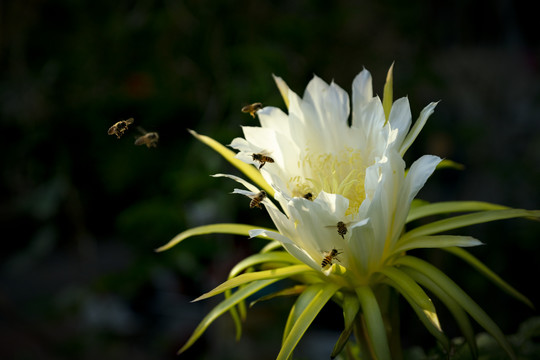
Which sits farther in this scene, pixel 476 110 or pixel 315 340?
pixel 476 110

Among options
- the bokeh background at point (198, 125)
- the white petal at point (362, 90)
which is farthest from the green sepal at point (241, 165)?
the bokeh background at point (198, 125)

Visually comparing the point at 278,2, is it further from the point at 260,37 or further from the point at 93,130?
the point at 93,130

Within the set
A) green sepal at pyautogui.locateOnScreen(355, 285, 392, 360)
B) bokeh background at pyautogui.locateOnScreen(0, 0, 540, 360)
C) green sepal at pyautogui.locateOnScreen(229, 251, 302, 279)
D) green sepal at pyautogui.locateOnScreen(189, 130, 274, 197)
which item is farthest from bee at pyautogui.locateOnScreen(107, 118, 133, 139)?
bokeh background at pyautogui.locateOnScreen(0, 0, 540, 360)

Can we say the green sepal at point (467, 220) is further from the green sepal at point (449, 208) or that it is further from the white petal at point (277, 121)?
the white petal at point (277, 121)

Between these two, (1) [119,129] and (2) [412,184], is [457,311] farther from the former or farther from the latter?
(1) [119,129]

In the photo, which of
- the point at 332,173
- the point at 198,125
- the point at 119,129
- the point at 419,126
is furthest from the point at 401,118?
the point at 198,125

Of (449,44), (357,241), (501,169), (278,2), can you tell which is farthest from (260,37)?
(449,44)
